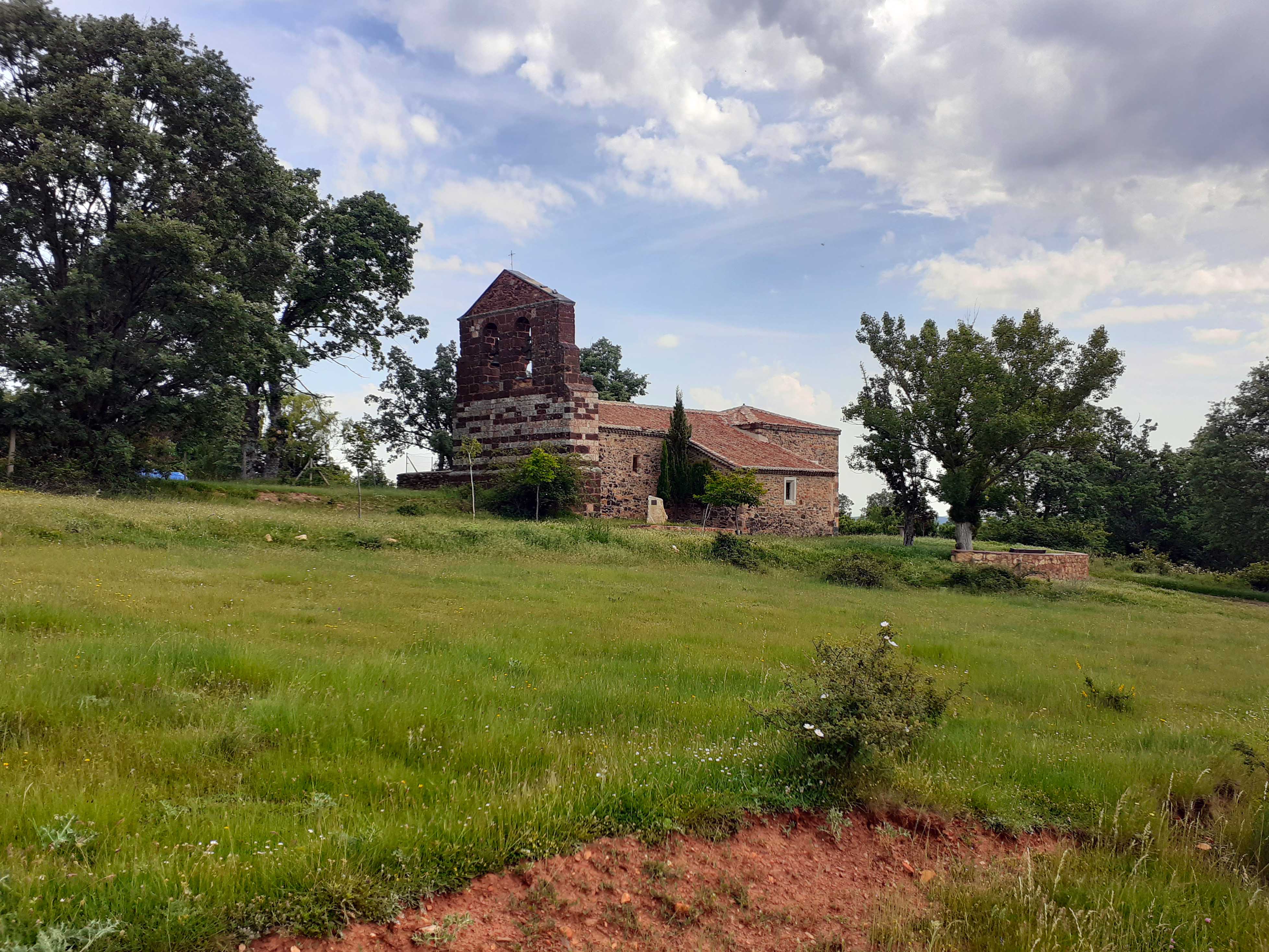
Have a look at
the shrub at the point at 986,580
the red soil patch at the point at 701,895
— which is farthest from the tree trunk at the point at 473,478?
the red soil patch at the point at 701,895

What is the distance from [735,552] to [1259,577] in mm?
25901

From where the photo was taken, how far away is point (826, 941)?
13.0ft

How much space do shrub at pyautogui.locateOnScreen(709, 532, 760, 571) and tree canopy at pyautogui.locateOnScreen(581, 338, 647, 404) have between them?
78.1 feet

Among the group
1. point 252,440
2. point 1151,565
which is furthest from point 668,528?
point 1151,565

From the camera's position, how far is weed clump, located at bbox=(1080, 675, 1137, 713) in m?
8.98

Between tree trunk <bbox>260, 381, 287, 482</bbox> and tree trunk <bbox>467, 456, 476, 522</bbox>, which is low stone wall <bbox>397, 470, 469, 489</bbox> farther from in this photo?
tree trunk <bbox>260, 381, 287, 482</bbox>

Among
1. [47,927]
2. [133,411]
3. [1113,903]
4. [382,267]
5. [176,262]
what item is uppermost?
[382,267]

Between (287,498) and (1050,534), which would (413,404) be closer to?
(287,498)

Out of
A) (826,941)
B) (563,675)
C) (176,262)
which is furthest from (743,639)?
(176,262)

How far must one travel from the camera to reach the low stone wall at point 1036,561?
91.0ft

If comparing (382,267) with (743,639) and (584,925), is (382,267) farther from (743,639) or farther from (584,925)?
(584,925)

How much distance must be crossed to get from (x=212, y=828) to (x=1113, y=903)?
215 inches

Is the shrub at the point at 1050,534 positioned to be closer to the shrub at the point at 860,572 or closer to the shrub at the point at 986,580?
the shrub at the point at 986,580

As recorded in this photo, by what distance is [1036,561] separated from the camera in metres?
28.2
